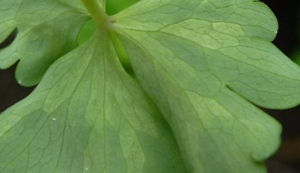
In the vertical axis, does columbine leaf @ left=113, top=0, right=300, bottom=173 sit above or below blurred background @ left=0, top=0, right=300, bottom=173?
above

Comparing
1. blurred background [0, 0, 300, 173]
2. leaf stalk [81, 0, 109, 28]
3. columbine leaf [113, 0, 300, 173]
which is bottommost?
blurred background [0, 0, 300, 173]

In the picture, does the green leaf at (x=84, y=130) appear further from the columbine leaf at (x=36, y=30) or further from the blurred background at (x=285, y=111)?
the blurred background at (x=285, y=111)

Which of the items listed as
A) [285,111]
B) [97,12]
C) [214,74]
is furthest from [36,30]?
[285,111]

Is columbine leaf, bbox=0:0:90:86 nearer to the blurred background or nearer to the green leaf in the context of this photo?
the green leaf

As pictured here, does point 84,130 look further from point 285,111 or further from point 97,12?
point 285,111

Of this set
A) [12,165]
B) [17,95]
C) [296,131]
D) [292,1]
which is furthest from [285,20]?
[12,165]

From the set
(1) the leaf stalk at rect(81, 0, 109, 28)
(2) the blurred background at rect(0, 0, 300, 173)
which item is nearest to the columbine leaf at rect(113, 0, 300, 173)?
(1) the leaf stalk at rect(81, 0, 109, 28)
